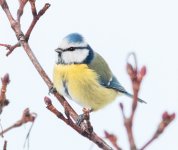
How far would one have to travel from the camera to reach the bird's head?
392 cm

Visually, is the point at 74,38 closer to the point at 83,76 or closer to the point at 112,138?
the point at 83,76

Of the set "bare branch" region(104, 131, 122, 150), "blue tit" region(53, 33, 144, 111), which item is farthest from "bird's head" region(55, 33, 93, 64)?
"bare branch" region(104, 131, 122, 150)

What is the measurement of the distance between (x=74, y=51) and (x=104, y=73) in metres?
0.53

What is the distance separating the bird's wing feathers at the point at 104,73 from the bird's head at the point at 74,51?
0.26 ft

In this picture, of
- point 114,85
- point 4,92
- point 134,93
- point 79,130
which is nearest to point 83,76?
point 114,85

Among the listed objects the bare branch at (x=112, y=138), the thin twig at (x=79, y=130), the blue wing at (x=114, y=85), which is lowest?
the blue wing at (x=114, y=85)

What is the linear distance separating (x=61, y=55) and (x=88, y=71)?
14.9 inches

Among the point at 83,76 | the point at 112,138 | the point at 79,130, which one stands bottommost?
the point at 83,76

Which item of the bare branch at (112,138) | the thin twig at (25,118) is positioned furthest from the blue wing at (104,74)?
the bare branch at (112,138)

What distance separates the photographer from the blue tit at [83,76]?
4.03 meters

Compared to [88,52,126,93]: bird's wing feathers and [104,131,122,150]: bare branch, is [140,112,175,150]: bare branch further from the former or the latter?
[88,52,126,93]: bird's wing feathers

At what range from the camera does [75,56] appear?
4.23 meters

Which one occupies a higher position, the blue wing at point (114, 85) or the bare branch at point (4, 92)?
the bare branch at point (4, 92)

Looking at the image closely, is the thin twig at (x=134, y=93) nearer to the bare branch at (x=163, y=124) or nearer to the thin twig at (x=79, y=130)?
the bare branch at (x=163, y=124)
